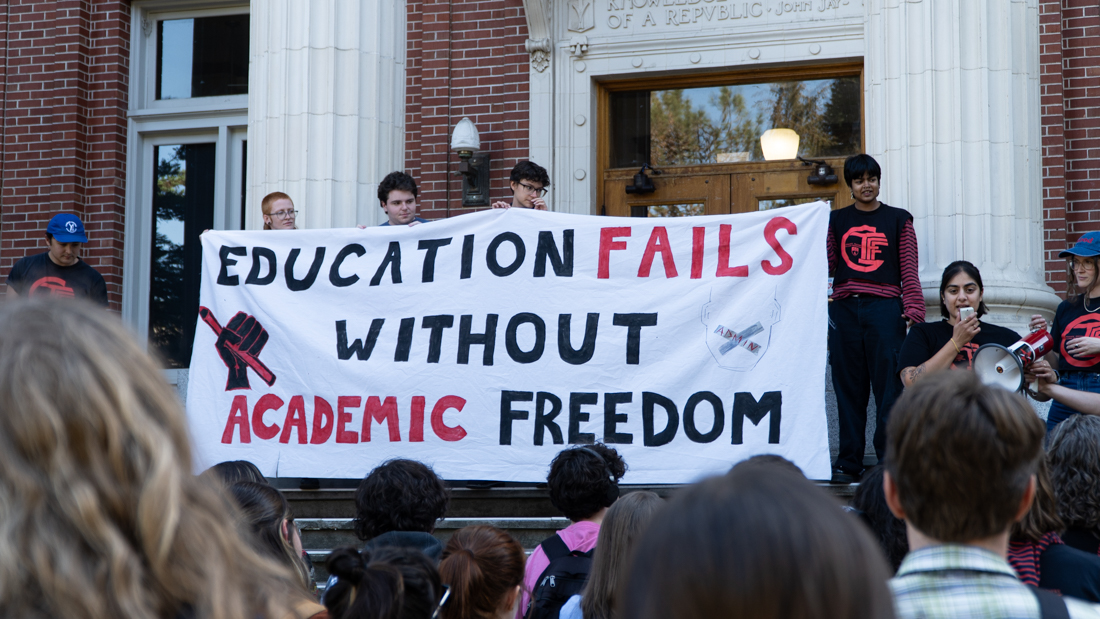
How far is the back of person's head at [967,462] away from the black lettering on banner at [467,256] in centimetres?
526

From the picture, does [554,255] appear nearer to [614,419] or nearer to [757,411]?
[614,419]

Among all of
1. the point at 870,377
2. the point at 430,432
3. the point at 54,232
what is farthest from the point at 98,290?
the point at 870,377

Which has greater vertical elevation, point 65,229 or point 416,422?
A: point 65,229

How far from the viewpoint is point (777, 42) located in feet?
31.0

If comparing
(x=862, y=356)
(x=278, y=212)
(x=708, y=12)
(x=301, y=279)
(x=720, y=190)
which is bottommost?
(x=862, y=356)

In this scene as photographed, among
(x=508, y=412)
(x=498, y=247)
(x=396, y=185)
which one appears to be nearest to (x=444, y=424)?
(x=508, y=412)

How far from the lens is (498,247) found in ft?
23.2

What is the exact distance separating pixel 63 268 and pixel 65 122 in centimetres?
380

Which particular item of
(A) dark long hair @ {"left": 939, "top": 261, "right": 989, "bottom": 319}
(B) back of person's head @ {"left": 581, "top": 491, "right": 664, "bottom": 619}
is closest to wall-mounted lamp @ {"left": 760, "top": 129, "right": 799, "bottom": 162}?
(A) dark long hair @ {"left": 939, "top": 261, "right": 989, "bottom": 319}

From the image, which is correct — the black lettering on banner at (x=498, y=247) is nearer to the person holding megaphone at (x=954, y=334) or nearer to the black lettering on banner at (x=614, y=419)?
the black lettering on banner at (x=614, y=419)

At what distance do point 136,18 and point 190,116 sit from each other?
45.8 inches

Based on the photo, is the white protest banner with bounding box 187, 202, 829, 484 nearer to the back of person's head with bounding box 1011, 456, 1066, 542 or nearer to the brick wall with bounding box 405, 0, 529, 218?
the brick wall with bounding box 405, 0, 529, 218

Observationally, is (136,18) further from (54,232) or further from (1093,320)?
(1093,320)

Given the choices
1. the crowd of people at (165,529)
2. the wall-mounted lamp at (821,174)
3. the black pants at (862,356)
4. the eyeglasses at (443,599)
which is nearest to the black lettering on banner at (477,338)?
the black pants at (862,356)
